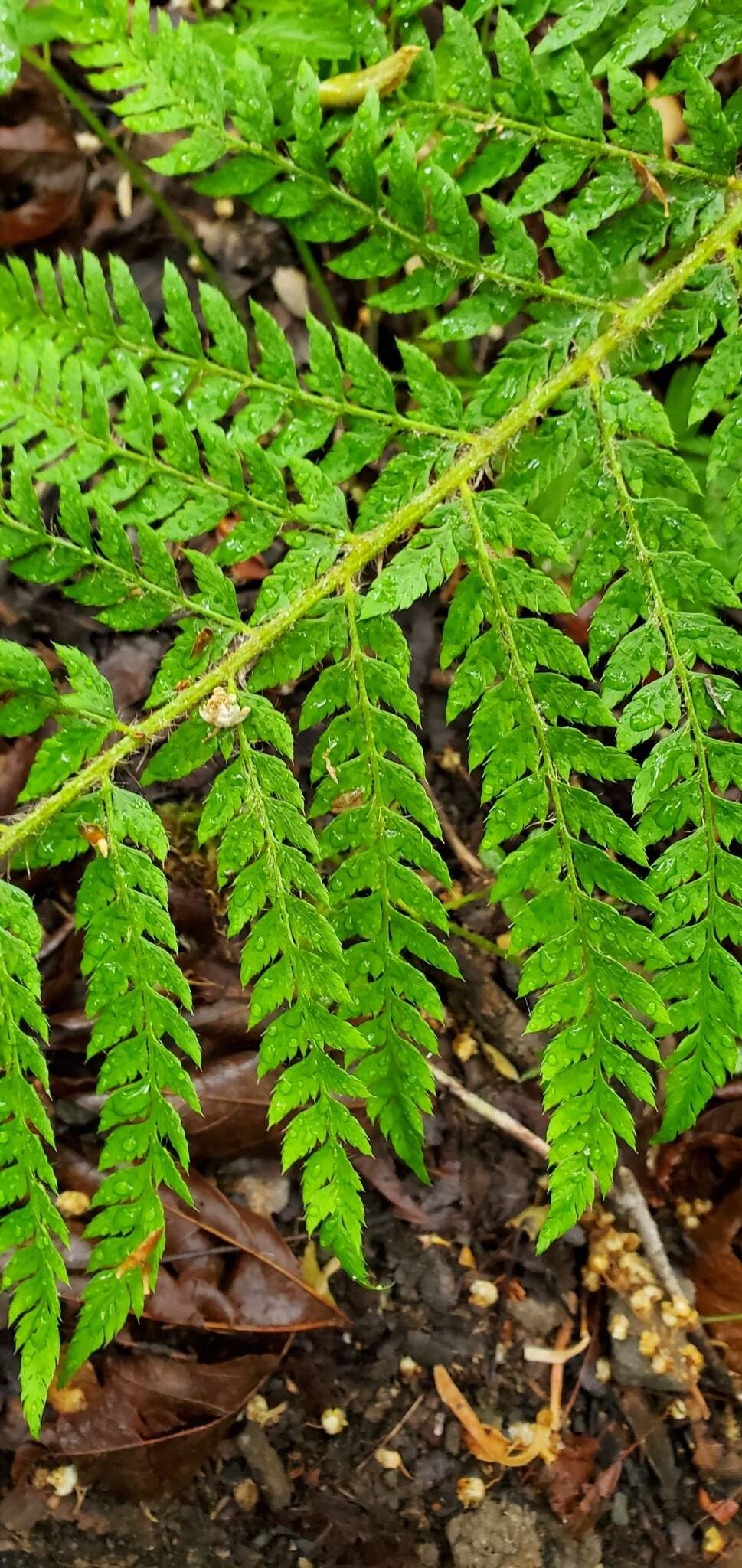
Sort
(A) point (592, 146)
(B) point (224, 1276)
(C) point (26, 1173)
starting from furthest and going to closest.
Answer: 1. (B) point (224, 1276)
2. (A) point (592, 146)
3. (C) point (26, 1173)

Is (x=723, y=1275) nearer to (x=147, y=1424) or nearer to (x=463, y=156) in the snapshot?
(x=147, y=1424)

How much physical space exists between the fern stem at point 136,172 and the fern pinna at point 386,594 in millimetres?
744

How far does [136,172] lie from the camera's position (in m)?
2.42

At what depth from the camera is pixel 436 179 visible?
5.24ft

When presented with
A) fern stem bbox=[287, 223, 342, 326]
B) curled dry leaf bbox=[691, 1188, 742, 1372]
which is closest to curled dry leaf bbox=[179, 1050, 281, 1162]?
curled dry leaf bbox=[691, 1188, 742, 1372]

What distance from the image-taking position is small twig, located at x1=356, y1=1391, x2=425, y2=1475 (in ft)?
6.95

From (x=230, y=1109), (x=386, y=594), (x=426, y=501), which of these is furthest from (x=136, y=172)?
(x=230, y=1109)

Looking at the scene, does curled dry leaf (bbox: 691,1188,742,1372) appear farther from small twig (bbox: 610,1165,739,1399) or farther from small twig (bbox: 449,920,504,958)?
small twig (bbox: 449,920,504,958)

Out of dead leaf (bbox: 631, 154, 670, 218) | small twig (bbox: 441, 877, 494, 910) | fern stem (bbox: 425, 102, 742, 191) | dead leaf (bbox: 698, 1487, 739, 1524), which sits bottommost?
dead leaf (bbox: 698, 1487, 739, 1524)

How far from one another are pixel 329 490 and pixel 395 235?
47 cm

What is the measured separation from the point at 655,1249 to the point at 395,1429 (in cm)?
71

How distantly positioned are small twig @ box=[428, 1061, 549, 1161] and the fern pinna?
66 cm

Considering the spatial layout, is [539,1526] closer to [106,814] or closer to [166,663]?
[106,814]

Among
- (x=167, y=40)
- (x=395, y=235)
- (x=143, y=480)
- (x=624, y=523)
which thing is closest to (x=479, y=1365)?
(x=624, y=523)
